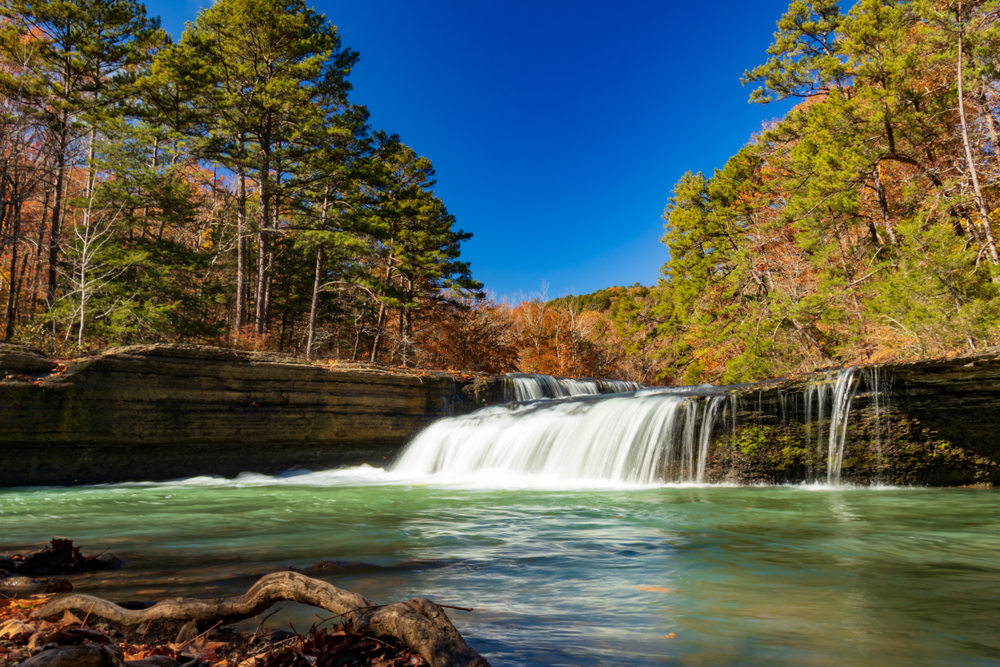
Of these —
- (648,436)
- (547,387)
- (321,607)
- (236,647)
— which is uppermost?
(547,387)

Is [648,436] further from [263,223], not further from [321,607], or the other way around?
[263,223]

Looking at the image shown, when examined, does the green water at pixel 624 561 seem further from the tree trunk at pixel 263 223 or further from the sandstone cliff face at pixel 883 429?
the tree trunk at pixel 263 223

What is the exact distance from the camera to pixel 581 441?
10828 millimetres

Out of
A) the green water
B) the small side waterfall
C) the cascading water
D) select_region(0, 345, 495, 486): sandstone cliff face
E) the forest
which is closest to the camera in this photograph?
the green water

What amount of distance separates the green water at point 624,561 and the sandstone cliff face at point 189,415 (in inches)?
107

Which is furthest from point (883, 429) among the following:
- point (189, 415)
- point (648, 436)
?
point (189, 415)

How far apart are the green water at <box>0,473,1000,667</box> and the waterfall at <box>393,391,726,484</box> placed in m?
1.25

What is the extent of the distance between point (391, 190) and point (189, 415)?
17.3 meters

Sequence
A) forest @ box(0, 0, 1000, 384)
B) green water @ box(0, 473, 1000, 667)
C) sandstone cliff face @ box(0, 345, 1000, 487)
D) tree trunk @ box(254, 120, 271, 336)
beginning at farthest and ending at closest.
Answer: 1. tree trunk @ box(254, 120, 271, 336)
2. forest @ box(0, 0, 1000, 384)
3. sandstone cliff face @ box(0, 345, 1000, 487)
4. green water @ box(0, 473, 1000, 667)

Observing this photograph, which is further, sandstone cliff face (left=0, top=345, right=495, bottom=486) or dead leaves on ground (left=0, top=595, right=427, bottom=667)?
sandstone cliff face (left=0, top=345, right=495, bottom=486)

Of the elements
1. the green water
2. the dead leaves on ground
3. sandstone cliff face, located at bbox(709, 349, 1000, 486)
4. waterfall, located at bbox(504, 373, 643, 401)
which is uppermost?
waterfall, located at bbox(504, 373, 643, 401)

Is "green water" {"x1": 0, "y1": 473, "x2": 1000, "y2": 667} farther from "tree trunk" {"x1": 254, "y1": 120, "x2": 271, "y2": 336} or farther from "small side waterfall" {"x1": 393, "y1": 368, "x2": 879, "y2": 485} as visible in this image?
"tree trunk" {"x1": 254, "y1": 120, "x2": 271, "y2": 336}

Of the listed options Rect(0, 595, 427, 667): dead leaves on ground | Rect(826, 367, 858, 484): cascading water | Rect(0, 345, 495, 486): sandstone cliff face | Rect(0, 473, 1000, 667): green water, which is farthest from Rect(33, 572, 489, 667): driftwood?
Rect(0, 345, 495, 486): sandstone cliff face

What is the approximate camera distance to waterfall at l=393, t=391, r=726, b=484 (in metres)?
9.63
